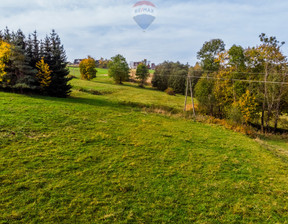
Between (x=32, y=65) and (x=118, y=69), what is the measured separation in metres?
50.1

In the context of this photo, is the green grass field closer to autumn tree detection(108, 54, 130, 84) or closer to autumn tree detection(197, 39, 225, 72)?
autumn tree detection(197, 39, 225, 72)

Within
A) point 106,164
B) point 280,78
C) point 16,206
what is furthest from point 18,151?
point 280,78

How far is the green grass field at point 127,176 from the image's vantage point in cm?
721

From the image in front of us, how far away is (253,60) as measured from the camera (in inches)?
1216

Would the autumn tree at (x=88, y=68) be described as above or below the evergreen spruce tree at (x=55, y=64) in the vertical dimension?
above

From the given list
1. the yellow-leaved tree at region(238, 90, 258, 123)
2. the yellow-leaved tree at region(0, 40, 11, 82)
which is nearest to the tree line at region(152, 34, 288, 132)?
the yellow-leaved tree at region(238, 90, 258, 123)

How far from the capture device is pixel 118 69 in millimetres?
75312

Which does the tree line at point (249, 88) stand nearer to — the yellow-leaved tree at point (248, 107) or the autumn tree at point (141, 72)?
the yellow-leaved tree at point (248, 107)

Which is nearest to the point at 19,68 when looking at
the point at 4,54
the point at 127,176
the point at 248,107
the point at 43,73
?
the point at 4,54

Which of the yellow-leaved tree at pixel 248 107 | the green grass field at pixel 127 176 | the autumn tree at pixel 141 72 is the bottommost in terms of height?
the green grass field at pixel 127 176

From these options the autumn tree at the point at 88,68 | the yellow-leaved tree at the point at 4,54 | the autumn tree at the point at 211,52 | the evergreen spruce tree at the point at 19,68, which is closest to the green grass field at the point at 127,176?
the evergreen spruce tree at the point at 19,68

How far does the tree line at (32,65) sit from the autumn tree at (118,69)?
45802 millimetres

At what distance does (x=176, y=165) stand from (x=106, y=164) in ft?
15.6

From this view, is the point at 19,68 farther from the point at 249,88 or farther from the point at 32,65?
the point at 249,88
